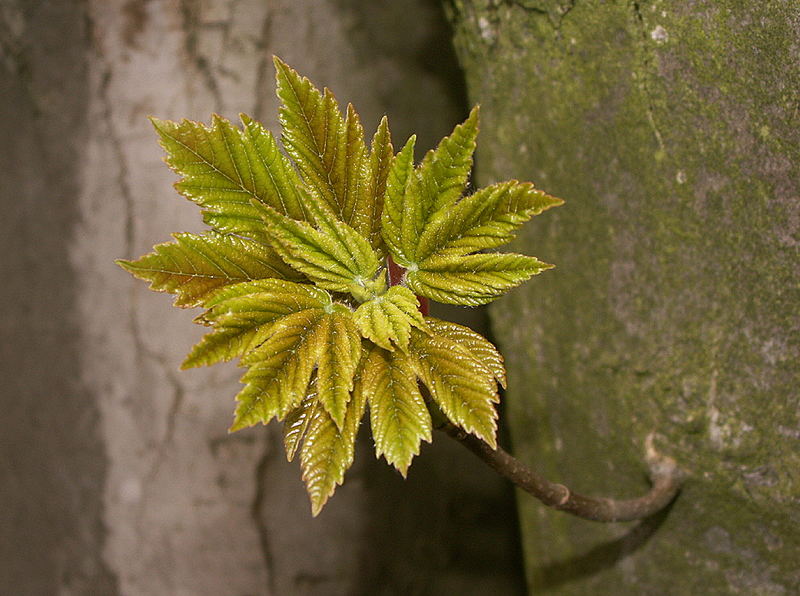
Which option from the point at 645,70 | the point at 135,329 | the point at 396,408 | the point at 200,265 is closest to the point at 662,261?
the point at 645,70

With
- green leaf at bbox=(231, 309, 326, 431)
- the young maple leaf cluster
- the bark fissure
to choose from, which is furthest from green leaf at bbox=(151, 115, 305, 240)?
the bark fissure

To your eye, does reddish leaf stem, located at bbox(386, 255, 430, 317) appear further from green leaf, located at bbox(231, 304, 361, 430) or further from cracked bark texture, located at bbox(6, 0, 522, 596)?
cracked bark texture, located at bbox(6, 0, 522, 596)

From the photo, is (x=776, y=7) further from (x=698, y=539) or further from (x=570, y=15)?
(x=698, y=539)

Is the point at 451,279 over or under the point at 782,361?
over

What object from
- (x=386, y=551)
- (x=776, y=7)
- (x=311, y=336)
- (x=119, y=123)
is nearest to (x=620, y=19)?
(x=776, y=7)

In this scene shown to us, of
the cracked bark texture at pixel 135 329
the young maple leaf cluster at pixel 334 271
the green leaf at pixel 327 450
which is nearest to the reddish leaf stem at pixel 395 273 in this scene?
the young maple leaf cluster at pixel 334 271

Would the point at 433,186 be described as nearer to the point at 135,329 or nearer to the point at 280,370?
the point at 280,370
